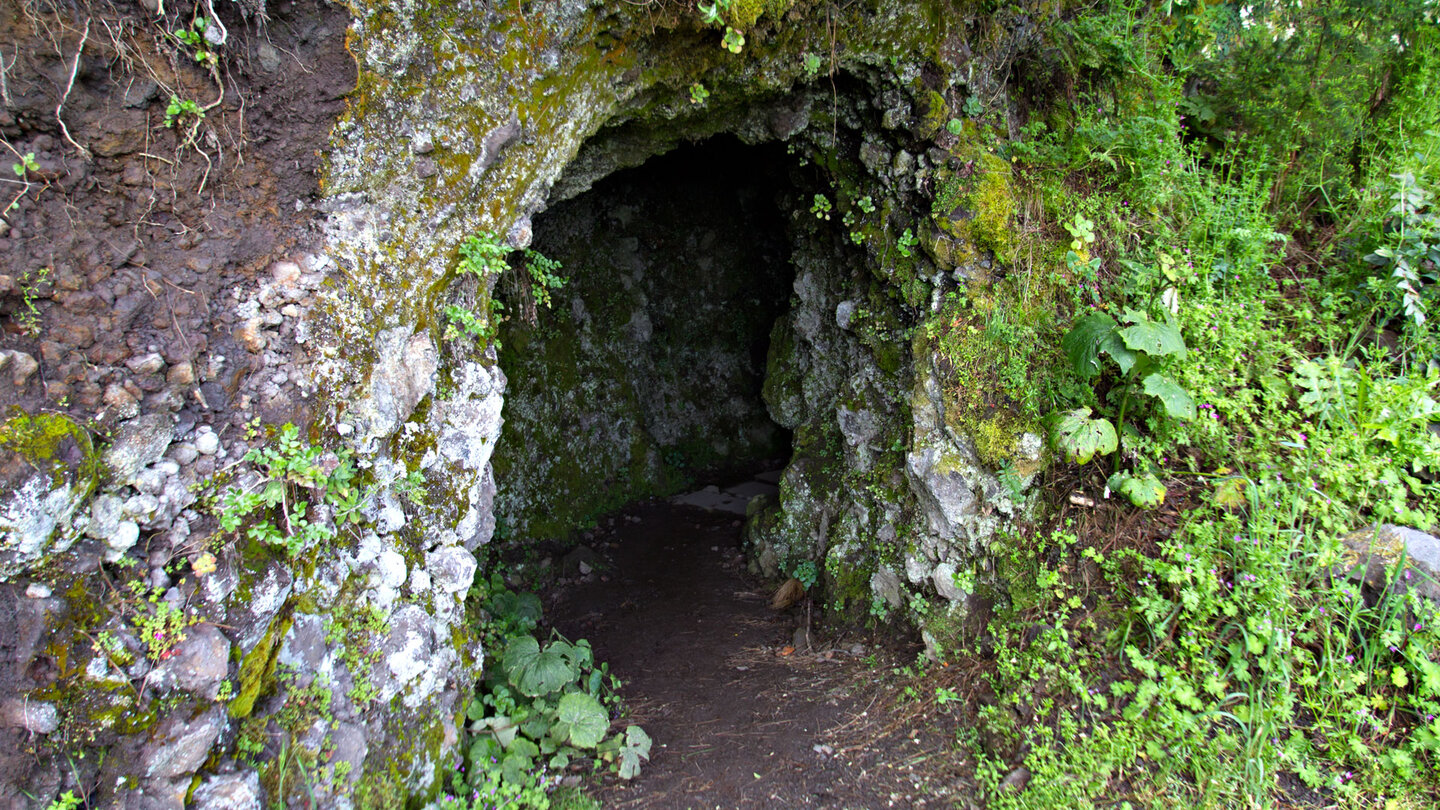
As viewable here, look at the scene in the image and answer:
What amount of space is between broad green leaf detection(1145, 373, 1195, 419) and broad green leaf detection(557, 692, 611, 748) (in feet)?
10.5

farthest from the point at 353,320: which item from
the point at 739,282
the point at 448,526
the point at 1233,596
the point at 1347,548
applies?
the point at 739,282

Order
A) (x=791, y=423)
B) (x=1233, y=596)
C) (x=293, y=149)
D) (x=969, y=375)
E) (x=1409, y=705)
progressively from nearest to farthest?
(x=293, y=149)
(x=1409, y=705)
(x=1233, y=596)
(x=969, y=375)
(x=791, y=423)

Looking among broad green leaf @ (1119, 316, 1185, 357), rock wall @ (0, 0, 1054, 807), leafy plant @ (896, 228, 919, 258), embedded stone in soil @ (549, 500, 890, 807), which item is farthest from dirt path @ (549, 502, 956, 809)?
leafy plant @ (896, 228, 919, 258)

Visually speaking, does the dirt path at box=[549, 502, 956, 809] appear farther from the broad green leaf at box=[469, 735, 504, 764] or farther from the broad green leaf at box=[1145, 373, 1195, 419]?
the broad green leaf at box=[1145, 373, 1195, 419]

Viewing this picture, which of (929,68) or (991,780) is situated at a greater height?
(929,68)

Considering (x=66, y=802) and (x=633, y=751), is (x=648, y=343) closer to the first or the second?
(x=633, y=751)

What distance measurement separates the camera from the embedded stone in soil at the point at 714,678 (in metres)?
3.31

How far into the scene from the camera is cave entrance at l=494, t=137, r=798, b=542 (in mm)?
6344

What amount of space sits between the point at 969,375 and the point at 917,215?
111cm

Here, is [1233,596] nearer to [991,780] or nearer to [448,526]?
[991,780]

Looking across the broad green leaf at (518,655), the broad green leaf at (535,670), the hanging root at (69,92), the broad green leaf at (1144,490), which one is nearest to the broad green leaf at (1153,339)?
the broad green leaf at (1144,490)

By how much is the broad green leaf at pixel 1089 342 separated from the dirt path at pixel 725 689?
2.16m

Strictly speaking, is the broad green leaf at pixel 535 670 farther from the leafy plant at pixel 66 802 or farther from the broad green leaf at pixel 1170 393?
the broad green leaf at pixel 1170 393

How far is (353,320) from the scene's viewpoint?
2.57 metres
